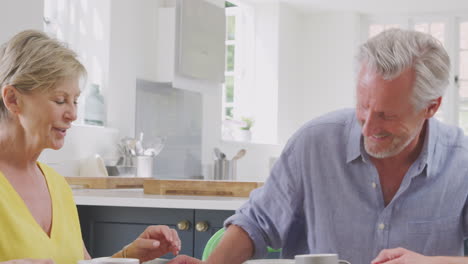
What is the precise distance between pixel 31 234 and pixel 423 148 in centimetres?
92

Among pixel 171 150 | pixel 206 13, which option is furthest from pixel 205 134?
pixel 206 13

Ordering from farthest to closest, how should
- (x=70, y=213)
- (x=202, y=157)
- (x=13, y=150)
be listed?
1. (x=202, y=157)
2. (x=70, y=213)
3. (x=13, y=150)

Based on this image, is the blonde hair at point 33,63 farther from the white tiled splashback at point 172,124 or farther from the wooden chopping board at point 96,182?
the white tiled splashback at point 172,124

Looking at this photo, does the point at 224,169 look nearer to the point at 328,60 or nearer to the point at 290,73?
the point at 290,73

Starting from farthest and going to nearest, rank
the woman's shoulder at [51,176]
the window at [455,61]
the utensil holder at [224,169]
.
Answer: the window at [455,61] < the utensil holder at [224,169] < the woman's shoulder at [51,176]

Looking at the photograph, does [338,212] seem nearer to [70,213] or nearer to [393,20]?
[70,213]

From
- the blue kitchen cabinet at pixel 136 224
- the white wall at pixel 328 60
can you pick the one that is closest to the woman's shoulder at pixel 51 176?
the blue kitchen cabinet at pixel 136 224

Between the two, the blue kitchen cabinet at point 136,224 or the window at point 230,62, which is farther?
the window at point 230,62

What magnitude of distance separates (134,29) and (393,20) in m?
4.05

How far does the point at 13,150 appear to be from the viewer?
1756 mm

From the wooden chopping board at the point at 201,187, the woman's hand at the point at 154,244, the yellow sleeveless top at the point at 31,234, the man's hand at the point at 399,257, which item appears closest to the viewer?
the man's hand at the point at 399,257

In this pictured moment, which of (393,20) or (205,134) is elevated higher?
(393,20)

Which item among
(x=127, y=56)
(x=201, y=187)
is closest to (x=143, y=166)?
(x=127, y=56)

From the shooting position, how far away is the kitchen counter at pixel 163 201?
2886 millimetres
